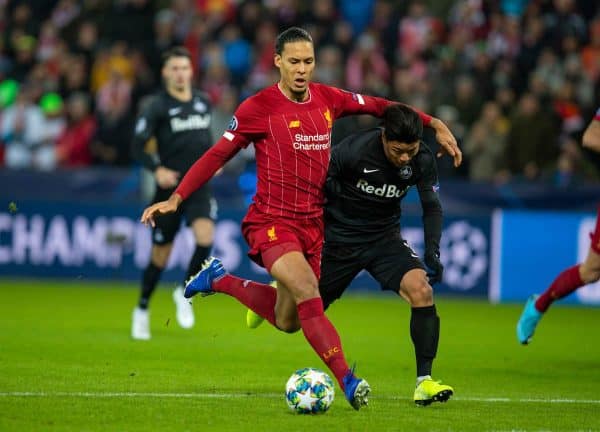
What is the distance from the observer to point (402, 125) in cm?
805

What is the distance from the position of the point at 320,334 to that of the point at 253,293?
50.0 inches

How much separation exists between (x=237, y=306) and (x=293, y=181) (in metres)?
7.90

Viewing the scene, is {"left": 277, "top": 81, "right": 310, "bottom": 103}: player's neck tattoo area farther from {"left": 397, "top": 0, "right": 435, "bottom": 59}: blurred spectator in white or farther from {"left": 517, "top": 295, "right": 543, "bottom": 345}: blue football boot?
{"left": 397, "top": 0, "right": 435, "bottom": 59}: blurred spectator in white

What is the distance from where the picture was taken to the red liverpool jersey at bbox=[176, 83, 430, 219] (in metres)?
8.23

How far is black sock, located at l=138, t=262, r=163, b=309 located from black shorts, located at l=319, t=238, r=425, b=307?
3529 millimetres

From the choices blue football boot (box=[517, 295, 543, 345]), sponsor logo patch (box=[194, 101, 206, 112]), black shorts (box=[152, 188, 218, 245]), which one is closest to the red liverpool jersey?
blue football boot (box=[517, 295, 543, 345])

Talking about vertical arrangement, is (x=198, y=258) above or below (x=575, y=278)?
below

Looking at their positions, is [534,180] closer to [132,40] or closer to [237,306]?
[237,306]

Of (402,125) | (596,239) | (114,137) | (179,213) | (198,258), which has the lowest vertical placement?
(198,258)

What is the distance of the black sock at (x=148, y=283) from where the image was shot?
12.1 m

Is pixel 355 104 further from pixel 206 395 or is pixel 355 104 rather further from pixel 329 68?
pixel 329 68

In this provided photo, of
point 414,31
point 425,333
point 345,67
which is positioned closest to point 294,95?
point 425,333

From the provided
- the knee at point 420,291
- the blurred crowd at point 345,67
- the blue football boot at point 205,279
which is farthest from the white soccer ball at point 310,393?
the blurred crowd at point 345,67

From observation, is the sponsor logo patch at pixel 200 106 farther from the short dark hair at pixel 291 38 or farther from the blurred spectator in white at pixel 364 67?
the blurred spectator in white at pixel 364 67
